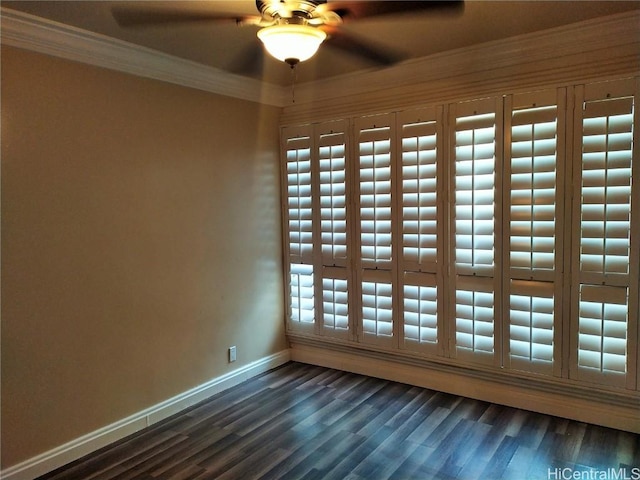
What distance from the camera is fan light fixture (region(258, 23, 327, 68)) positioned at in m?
1.87

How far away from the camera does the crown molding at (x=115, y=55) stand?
7.89ft

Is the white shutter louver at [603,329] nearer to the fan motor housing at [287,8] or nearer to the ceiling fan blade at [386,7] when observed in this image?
the ceiling fan blade at [386,7]

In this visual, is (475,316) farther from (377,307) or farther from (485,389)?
(377,307)

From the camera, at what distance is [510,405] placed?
3.20 meters

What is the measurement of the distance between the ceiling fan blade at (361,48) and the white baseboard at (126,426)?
2546 millimetres

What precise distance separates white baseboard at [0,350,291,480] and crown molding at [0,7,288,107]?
221cm

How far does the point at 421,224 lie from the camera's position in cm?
337

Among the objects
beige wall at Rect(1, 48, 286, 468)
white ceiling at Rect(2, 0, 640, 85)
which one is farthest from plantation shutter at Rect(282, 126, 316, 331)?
white ceiling at Rect(2, 0, 640, 85)

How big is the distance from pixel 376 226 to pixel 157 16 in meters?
2.05

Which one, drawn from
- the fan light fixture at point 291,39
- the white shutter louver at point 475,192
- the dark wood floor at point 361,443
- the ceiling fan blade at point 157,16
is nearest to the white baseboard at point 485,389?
the dark wood floor at point 361,443

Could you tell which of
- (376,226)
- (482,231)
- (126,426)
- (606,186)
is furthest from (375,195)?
(126,426)

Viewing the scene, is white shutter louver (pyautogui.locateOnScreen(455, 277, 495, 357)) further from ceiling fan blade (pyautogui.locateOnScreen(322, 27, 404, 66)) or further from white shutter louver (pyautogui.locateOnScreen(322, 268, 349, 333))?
ceiling fan blade (pyautogui.locateOnScreen(322, 27, 404, 66))

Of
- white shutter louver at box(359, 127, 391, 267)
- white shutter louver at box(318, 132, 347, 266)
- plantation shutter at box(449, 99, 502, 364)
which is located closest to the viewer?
plantation shutter at box(449, 99, 502, 364)

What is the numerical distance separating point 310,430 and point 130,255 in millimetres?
1609
